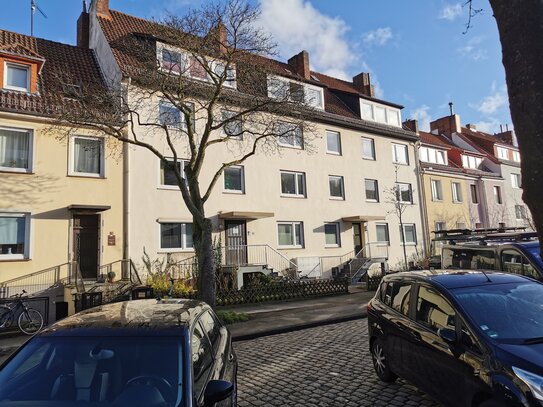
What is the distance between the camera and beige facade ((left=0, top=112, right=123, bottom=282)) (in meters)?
15.1

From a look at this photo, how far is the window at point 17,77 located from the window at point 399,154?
21.3m

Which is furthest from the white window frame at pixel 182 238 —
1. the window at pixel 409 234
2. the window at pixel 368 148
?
the window at pixel 409 234

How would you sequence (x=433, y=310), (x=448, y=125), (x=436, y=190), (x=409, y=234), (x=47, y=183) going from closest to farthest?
(x=433, y=310)
(x=47, y=183)
(x=409, y=234)
(x=436, y=190)
(x=448, y=125)

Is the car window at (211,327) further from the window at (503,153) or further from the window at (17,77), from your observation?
the window at (503,153)

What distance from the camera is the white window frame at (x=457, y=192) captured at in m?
32.4

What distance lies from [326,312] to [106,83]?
14002 mm

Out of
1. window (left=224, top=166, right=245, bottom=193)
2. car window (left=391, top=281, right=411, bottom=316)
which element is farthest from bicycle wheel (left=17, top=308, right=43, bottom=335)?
car window (left=391, top=281, right=411, bottom=316)

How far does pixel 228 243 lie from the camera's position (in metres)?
20.2

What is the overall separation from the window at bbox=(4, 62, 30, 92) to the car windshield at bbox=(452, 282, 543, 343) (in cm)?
1760

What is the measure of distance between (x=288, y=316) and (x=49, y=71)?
1415cm

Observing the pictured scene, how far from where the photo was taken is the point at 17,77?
16.8 metres

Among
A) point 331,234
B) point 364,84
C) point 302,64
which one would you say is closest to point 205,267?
point 331,234

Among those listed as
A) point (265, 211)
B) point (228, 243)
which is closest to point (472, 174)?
point (265, 211)

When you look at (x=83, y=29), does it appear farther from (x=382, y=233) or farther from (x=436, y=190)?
(x=436, y=190)
